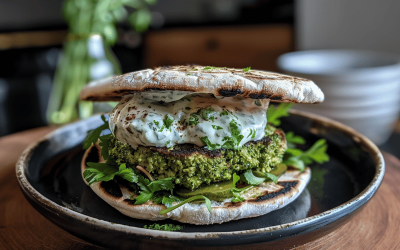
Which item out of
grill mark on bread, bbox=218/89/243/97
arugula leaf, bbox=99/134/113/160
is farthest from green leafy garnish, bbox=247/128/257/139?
arugula leaf, bbox=99/134/113/160

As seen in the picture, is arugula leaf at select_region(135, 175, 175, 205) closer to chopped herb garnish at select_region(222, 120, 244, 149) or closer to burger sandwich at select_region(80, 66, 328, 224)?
burger sandwich at select_region(80, 66, 328, 224)

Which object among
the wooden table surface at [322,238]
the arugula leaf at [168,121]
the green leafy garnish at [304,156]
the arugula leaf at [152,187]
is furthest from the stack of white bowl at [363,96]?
the arugula leaf at [152,187]

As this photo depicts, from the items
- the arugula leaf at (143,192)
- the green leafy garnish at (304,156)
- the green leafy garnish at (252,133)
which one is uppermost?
the green leafy garnish at (252,133)

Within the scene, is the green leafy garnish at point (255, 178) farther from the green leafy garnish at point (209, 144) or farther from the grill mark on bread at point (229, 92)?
the grill mark on bread at point (229, 92)

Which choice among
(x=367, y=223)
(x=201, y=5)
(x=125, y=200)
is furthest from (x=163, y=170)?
(x=201, y=5)

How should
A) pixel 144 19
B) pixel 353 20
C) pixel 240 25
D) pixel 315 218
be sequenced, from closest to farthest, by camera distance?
pixel 315 218
pixel 144 19
pixel 353 20
pixel 240 25

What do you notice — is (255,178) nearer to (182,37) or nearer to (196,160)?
(196,160)

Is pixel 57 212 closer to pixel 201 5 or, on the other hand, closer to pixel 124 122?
pixel 124 122

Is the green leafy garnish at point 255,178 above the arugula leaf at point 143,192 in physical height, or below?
below
